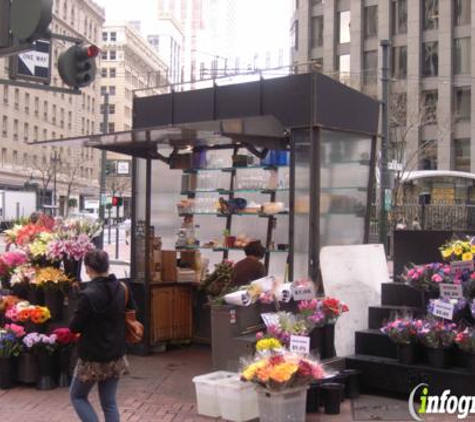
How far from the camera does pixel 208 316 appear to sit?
32.8 ft

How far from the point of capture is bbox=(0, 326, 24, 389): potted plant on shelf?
24.8 feet

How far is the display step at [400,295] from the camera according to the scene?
784cm

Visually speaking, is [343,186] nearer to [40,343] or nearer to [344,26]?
[40,343]

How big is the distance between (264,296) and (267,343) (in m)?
1.74

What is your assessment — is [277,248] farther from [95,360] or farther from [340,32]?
[340,32]

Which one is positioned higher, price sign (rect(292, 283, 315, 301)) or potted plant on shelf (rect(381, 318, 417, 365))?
price sign (rect(292, 283, 315, 301))

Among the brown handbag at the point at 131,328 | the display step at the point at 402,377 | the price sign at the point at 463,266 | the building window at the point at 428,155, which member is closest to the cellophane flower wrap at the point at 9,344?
the brown handbag at the point at 131,328

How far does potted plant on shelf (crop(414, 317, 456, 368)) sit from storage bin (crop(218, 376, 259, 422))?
5.63 feet

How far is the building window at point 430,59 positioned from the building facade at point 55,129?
31.2m

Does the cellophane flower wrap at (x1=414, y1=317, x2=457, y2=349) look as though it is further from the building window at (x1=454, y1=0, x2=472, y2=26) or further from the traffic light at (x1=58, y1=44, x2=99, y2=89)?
the building window at (x1=454, y1=0, x2=472, y2=26)

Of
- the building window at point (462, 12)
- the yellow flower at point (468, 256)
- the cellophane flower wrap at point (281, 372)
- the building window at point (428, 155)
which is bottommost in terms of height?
the cellophane flower wrap at point (281, 372)

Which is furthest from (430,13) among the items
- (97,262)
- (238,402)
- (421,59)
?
(97,262)

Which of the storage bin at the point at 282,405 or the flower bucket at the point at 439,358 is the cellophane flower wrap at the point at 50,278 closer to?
the storage bin at the point at 282,405

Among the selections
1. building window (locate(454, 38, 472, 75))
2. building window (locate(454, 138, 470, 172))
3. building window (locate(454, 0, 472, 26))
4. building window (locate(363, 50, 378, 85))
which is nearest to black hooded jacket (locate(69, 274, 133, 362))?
building window (locate(363, 50, 378, 85))
